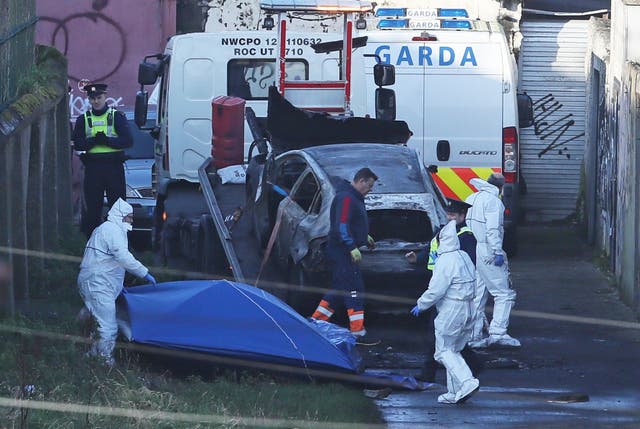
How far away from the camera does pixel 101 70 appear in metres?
22.6

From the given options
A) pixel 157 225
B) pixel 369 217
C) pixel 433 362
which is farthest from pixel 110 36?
pixel 433 362

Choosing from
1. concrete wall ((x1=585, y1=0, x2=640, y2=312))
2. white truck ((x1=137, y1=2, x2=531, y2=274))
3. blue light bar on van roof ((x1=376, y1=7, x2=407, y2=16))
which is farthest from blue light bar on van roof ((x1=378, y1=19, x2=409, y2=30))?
concrete wall ((x1=585, y1=0, x2=640, y2=312))

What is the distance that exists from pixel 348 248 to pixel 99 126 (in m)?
3.30

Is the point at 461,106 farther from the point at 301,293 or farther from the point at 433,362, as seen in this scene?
the point at 433,362

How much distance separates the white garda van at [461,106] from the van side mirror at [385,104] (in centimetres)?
63

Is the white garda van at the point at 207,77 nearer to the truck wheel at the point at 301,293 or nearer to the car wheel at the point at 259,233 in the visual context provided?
the car wheel at the point at 259,233

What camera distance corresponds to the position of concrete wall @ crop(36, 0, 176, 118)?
22500 millimetres

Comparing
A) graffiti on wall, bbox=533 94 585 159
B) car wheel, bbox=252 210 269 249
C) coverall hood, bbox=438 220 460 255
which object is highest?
graffiti on wall, bbox=533 94 585 159

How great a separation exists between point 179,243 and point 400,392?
4956 millimetres

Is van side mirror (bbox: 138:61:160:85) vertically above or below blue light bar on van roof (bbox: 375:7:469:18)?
below

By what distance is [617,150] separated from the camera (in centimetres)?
1622

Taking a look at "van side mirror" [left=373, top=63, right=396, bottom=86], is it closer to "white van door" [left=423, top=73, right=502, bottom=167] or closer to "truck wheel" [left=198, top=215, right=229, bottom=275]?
"white van door" [left=423, top=73, right=502, bottom=167]

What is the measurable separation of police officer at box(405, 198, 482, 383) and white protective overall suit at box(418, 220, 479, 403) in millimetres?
217

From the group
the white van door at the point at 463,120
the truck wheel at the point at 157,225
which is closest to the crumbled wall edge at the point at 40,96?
the truck wheel at the point at 157,225
